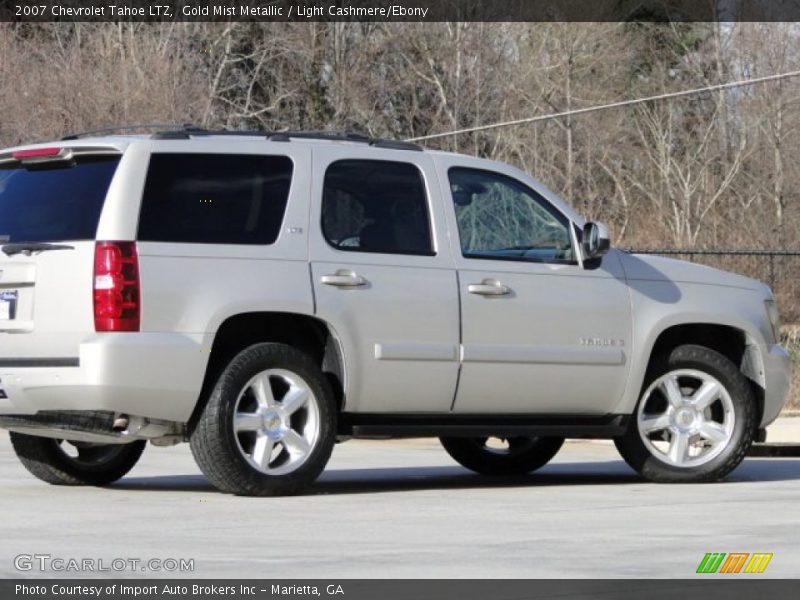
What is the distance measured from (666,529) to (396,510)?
1700 millimetres

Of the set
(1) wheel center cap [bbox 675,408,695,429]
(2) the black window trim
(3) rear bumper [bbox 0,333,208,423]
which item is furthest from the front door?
(3) rear bumper [bbox 0,333,208,423]

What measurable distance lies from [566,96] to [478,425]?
1491 inches

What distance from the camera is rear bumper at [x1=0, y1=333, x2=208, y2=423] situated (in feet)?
32.7

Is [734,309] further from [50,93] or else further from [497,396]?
[50,93]

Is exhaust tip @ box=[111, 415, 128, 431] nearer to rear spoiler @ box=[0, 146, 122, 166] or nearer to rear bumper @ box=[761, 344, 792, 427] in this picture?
rear spoiler @ box=[0, 146, 122, 166]

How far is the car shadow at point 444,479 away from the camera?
11.6m

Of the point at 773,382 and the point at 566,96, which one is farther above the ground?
the point at 566,96

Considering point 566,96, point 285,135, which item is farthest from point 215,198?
point 566,96


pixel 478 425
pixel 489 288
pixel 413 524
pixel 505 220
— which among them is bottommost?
pixel 413 524

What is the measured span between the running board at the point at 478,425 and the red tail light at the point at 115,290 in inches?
64.7

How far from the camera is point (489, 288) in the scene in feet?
36.6

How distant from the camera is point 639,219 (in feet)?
167

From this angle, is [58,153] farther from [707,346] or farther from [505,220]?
[707,346]

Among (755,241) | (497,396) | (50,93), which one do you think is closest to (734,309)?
(497,396)
